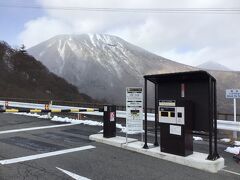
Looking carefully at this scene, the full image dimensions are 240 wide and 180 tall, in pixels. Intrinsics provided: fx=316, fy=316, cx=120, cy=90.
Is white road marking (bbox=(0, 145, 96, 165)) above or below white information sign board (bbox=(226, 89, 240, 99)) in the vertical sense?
below

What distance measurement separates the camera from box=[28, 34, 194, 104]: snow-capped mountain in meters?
118

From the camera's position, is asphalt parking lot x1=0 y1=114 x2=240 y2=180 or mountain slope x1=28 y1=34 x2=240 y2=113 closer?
asphalt parking lot x1=0 y1=114 x2=240 y2=180

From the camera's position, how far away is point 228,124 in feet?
37.0

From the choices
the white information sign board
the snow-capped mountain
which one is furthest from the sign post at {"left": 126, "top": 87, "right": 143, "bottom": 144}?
the snow-capped mountain

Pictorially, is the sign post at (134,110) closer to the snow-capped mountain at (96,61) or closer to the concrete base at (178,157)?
the concrete base at (178,157)

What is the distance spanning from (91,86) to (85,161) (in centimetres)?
10112

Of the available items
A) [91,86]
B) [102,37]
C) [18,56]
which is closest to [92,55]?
[102,37]

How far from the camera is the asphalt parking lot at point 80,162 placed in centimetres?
671

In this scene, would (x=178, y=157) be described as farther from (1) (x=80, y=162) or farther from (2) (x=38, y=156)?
(2) (x=38, y=156)

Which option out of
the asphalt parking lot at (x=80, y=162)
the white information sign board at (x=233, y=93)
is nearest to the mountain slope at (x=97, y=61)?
the white information sign board at (x=233, y=93)

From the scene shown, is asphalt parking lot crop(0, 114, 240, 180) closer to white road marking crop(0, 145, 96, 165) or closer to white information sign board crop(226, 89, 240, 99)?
white road marking crop(0, 145, 96, 165)

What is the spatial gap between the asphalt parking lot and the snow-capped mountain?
93.2 metres

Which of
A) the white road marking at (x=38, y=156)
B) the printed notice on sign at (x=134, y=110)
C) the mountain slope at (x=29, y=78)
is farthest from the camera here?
the mountain slope at (x=29, y=78)

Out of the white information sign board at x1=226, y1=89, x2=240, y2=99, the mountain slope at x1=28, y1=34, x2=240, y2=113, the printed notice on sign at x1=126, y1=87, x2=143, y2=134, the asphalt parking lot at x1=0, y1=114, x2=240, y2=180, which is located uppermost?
the mountain slope at x1=28, y1=34, x2=240, y2=113
